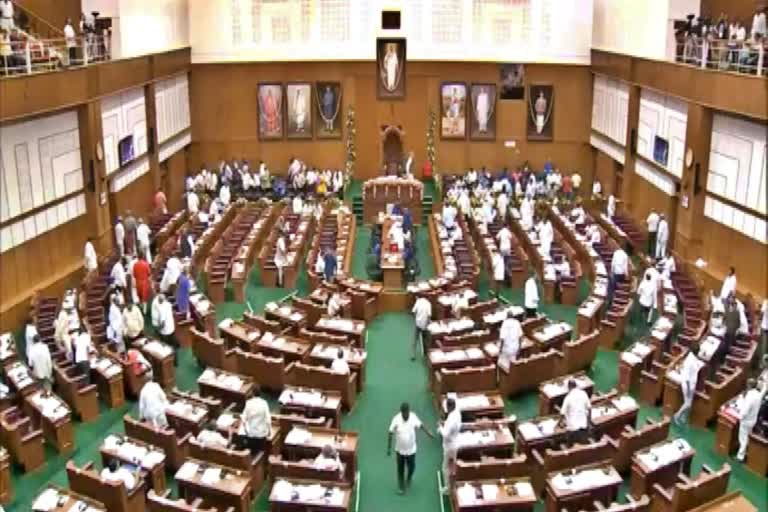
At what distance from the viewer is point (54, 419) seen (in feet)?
42.3

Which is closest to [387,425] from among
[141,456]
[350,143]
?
[141,456]

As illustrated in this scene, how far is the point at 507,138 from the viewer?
102ft

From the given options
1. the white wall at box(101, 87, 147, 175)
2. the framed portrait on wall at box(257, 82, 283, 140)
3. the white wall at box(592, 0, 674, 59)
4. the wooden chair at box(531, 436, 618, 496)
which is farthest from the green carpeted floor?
the framed portrait on wall at box(257, 82, 283, 140)

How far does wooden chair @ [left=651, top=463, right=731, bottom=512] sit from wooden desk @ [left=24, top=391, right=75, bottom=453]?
28.7ft

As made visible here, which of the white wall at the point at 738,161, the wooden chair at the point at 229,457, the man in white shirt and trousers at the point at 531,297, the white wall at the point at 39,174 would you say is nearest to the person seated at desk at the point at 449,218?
the man in white shirt and trousers at the point at 531,297

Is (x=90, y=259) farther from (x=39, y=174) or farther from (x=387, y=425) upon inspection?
(x=387, y=425)

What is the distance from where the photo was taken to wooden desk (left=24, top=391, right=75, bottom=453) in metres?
13.0

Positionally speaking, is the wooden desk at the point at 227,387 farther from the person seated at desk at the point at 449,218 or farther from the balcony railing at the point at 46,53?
the person seated at desk at the point at 449,218

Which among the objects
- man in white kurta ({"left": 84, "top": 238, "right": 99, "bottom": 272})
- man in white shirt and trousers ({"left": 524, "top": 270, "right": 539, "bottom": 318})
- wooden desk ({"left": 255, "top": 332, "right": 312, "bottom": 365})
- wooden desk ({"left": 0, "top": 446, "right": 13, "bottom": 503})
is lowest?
wooden desk ({"left": 0, "top": 446, "right": 13, "bottom": 503})

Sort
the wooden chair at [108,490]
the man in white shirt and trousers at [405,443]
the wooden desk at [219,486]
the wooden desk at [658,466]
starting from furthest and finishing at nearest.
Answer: the man in white shirt and trousers at [405,443]
the wooden desk at [658,466]
the wooden desk at [219,486]
the wooden chair at [108,490]

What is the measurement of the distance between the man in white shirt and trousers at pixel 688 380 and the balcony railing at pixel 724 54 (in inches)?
247

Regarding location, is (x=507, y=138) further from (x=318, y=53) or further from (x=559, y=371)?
(x=559, y=371)

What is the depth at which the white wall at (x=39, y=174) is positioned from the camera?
16984 mm

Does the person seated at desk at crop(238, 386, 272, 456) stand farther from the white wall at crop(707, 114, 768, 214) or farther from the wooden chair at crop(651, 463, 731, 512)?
the white wall at crop(707, 114, 768, 214)
